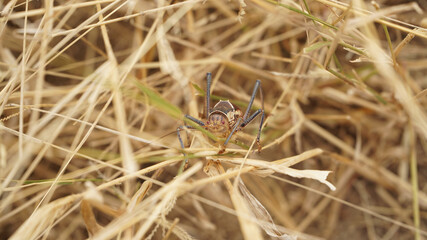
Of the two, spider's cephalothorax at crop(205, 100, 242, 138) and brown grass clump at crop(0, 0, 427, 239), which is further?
brown grass clump at crop(0, 0, 427, 239)

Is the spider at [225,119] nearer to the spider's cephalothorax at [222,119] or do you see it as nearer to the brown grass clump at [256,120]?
the spider's cephalothorax at [222,119]

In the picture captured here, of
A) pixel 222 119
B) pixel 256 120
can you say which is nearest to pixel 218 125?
pixel 222 119

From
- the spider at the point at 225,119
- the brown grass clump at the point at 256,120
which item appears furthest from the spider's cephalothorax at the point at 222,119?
the brown grass clump at the point at 256,120

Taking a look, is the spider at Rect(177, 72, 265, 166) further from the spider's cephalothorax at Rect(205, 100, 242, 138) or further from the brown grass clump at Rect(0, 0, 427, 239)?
the brown grass clump at Rect(0, 0, 427, 239)

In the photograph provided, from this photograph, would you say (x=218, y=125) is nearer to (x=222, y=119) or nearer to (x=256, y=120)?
(x=222, y=119)

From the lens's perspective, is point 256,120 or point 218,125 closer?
point 218,125

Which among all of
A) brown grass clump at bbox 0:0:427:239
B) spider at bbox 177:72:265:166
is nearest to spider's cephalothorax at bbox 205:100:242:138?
spider at bbox 177:72:265:166
